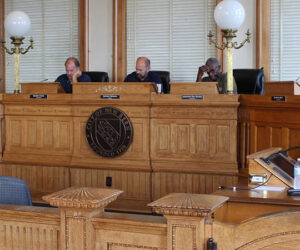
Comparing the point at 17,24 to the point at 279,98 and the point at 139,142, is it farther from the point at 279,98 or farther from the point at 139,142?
the point at 279,98

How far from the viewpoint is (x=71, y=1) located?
25.1 ft

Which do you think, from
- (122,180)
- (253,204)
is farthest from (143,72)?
(253,204)

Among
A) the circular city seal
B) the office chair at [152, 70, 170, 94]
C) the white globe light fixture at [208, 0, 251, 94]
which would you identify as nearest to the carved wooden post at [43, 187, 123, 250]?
the circular city seal

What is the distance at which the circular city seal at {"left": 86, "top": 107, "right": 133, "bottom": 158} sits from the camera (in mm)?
4668

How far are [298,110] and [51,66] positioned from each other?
479cm

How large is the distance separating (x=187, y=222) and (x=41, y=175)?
379 centimetres

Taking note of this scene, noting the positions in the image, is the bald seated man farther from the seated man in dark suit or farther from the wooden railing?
the wooden railing

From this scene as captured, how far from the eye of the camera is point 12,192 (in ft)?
8.27

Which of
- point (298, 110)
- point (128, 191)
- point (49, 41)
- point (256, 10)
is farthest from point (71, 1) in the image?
point (298, 110)

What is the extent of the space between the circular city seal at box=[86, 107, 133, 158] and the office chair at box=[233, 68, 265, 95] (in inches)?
77.6

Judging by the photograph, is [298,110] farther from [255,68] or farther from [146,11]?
[146,11]

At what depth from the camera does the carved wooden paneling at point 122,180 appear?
462 cm

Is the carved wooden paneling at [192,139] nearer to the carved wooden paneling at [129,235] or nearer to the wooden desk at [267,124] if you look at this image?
the wooden desk at [267,124]

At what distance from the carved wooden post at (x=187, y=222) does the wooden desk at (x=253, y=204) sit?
1.13 metres
